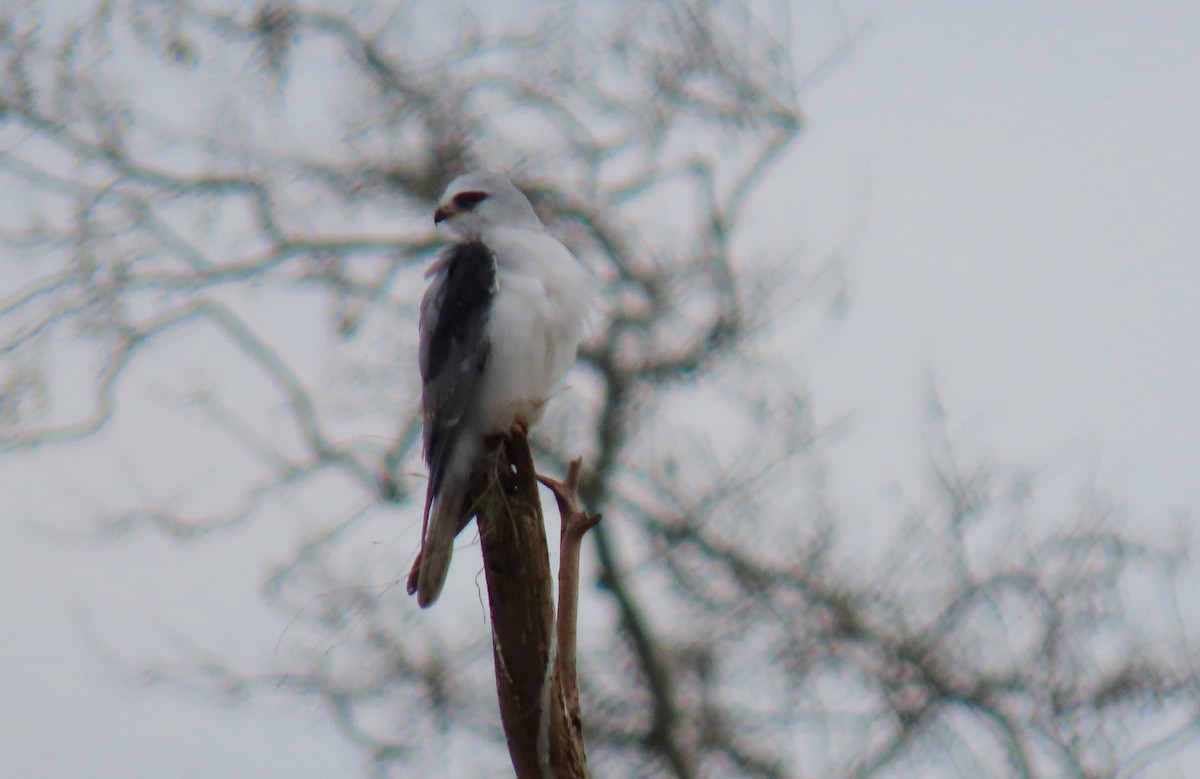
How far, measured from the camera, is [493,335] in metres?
4.80

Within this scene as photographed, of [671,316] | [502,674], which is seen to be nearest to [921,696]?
[671,316]

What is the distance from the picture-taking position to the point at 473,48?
11.5 meters

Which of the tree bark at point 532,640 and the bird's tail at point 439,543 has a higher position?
the tree bark at point 532,640

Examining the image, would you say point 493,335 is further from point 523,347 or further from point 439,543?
point 439,543

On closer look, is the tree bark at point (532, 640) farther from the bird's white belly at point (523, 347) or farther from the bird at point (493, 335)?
the bird's white belly at point (523, 347)

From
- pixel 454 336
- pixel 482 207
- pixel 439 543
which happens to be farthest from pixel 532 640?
pixel 482 207

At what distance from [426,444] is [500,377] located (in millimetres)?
343

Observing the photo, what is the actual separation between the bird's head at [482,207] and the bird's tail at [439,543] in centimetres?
145

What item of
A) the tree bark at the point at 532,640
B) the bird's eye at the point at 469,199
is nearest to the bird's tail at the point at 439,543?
the tree bark at the point at 532,640

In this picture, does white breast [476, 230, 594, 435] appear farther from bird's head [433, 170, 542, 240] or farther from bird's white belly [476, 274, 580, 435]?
bird's head [433, 170, 542, 240]

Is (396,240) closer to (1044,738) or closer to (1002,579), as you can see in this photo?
(1002,579)

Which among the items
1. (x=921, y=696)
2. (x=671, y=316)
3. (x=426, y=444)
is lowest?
(x=921, y=696)

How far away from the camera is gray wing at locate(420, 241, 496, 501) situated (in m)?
4.72

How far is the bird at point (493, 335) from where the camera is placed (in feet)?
15.3
